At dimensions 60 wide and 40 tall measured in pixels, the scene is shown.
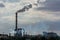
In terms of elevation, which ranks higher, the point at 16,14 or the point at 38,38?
the point at 16,14

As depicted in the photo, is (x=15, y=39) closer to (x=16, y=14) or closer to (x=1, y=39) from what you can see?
(x=1, y=39)

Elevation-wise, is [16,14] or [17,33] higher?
[16,14]

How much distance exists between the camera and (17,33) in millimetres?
11305

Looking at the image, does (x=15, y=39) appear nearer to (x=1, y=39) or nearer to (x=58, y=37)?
(x=1, y=39)

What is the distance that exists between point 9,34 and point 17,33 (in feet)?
1.95

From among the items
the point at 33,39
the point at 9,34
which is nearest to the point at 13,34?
the point at 9,34

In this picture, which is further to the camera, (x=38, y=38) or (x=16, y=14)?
(x=16, y=14)

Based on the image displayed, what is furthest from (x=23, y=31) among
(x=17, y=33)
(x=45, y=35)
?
(x=45, y=35)

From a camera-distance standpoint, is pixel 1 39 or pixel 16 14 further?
pixel 16 14

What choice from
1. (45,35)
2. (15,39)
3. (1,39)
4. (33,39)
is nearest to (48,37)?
(45,35)

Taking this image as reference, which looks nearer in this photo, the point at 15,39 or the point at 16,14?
the point at 15,39

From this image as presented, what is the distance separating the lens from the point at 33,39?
1080 cm

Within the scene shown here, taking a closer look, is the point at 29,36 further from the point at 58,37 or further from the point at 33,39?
the point at 58,37

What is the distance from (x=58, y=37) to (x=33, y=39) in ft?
4.11
